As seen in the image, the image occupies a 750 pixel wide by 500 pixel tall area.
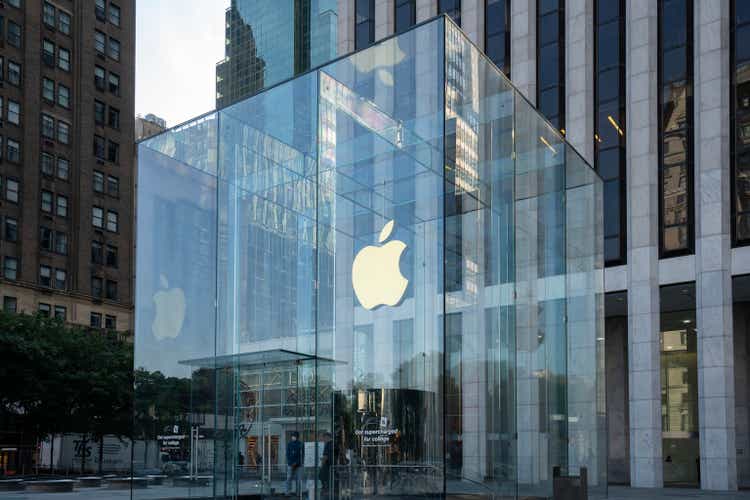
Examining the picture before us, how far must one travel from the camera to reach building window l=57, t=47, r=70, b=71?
8040cm

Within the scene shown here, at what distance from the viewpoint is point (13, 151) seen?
7438 centimetres

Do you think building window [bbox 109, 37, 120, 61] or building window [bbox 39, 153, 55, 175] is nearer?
building window [bbox 39, 153, 55, 175]

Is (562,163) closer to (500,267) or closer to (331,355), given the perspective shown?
(500,267)

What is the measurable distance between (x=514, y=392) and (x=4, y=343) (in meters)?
38.1

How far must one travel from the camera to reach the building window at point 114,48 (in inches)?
3403

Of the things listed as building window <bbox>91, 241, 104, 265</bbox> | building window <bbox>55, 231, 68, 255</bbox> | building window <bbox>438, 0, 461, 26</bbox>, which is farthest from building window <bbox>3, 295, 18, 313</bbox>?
building window <bbox>438, 0, 461, 26</bbox>

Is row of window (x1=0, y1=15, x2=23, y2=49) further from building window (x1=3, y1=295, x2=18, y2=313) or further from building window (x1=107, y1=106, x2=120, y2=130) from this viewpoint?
building window (x1=3, y1=295, x2=18, y2=313)

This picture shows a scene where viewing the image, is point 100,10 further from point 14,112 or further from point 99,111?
point 14,112

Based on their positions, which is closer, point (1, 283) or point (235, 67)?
point (1, 283)

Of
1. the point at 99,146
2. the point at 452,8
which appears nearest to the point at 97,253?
the point at 99,146

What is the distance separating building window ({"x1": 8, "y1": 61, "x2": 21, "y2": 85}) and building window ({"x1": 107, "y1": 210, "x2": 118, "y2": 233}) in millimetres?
14762

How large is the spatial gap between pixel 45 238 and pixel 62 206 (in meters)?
3.73

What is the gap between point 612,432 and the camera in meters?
49.0

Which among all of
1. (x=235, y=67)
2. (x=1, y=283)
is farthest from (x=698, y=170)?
(x=235, y=67)
